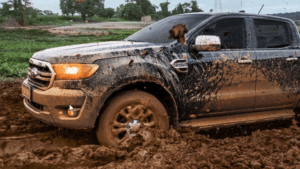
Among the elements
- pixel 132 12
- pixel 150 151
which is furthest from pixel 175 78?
pixel 132 12

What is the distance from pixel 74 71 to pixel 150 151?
1.21 meters

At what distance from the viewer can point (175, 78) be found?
12.4 feet

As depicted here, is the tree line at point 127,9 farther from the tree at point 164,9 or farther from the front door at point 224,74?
the front door at point 224,74

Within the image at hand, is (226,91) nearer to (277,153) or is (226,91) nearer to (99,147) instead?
(277,153)

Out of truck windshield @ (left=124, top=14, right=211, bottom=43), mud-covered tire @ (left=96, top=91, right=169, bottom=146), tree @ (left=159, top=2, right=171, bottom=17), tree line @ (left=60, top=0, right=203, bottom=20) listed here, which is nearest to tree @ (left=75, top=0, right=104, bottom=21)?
tree line @ (left=60, top=0, right=203, bottom=20)

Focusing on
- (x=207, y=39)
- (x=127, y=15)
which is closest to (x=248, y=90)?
(x=207, y=39)

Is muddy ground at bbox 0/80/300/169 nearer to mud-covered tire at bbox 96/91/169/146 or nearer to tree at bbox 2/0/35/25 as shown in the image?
mud-covered tire at bbox 96/91/169/146

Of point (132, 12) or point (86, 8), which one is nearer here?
point (86, 8)

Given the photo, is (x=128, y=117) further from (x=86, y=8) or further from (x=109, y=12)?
(x=109, y=12)

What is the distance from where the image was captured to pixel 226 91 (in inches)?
163

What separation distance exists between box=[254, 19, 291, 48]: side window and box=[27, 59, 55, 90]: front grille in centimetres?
290

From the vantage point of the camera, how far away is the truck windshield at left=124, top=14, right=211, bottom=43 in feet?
14.0

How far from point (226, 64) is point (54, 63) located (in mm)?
2131

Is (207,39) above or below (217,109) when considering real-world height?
above
